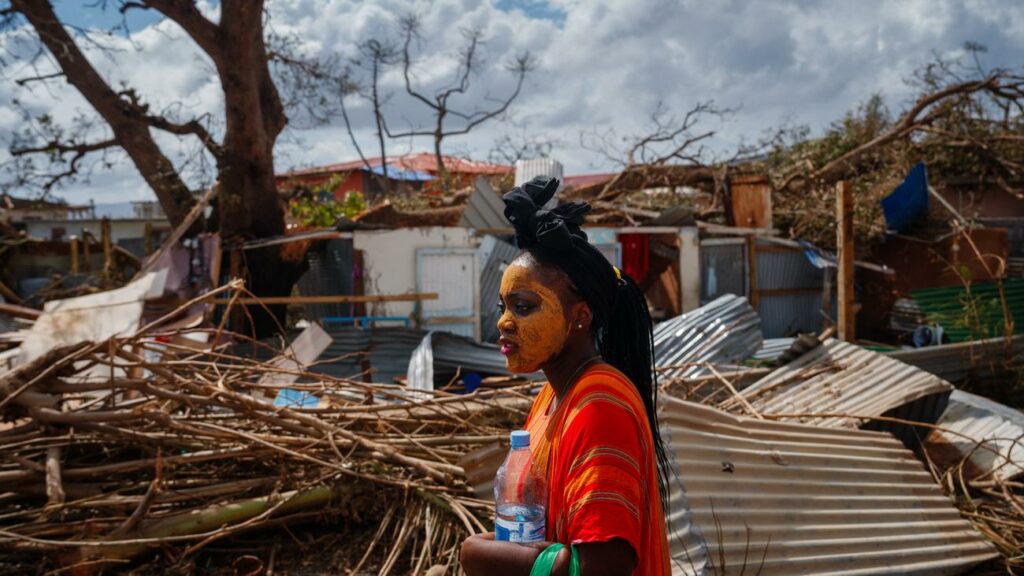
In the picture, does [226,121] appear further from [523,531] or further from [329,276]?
[523,531]

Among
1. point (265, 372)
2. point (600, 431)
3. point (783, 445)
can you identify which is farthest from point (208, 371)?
point (600, 431)

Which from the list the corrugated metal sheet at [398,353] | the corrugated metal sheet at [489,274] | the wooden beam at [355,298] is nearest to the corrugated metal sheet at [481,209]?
the corrugated metal sheet at [489,274]

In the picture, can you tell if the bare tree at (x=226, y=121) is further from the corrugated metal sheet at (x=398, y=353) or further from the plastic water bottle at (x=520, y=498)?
the plastic water bottle at (x=520, y=498)

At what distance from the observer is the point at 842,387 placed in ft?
19.5

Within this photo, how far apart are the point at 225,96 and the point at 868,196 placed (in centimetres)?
1123

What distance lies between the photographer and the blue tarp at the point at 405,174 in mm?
25845

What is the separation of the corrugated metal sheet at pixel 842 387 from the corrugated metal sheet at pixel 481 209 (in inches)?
277

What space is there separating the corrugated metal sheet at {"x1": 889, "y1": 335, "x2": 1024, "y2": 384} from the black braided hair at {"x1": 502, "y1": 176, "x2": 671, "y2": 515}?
7.52 metres

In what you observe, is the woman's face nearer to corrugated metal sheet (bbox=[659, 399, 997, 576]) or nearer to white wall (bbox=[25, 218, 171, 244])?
corrugated metal sheet (bbox=[659, 399, 997, 576])

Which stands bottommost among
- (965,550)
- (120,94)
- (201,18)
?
(965,550)

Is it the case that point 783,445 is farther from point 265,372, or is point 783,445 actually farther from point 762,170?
point 762,170

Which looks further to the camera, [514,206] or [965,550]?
[965,550]

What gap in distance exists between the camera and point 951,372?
28.7 ft

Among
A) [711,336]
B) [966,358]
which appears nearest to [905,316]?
[966,358]
